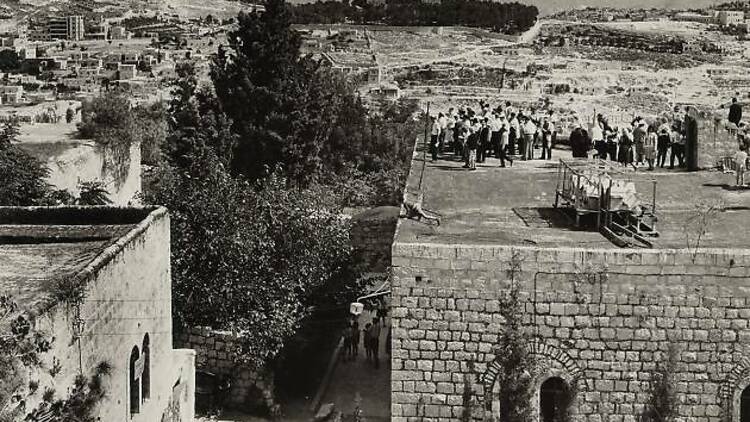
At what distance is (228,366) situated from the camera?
16328mm

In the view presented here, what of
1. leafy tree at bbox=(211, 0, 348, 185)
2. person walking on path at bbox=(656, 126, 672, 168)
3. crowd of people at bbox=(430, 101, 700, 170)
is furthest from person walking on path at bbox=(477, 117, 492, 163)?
leafy tree at bbox=(211, 0, 348, 185)

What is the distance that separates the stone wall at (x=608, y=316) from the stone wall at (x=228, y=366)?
15.2ft

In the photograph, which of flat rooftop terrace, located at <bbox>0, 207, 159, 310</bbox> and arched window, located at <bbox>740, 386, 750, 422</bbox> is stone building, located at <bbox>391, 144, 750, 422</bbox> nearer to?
arched window, located at <bbox>740, 386, 750, 422</bbox>

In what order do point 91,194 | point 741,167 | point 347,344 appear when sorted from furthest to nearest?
point 91,194 → point 347,344 → point 741,167

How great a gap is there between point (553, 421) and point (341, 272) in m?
7.07

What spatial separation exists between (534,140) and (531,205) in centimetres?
586

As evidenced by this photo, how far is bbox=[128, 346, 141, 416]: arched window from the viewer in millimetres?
12047

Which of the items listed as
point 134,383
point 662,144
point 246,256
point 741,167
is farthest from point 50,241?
point 662,144

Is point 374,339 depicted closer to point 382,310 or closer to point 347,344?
point 347,344

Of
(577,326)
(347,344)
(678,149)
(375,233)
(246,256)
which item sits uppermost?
(678,149)

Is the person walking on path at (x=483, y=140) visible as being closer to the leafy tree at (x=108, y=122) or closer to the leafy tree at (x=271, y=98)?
A: the leafy tree at (x=271, y=98)

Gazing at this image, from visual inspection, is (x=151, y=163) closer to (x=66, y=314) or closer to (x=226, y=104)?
(x=226, y=104)

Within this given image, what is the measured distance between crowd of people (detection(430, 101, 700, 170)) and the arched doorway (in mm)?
7810

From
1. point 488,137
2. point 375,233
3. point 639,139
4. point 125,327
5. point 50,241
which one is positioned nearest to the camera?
point 125,327
